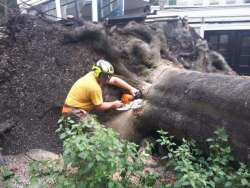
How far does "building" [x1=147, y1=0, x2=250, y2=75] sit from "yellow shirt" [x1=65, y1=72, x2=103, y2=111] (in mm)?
7012

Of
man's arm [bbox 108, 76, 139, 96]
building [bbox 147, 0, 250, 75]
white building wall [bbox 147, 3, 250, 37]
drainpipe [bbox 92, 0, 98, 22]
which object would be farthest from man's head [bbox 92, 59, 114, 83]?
drainpipe [bbox 92, 0, 98, 22]

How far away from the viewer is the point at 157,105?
518 centimetres

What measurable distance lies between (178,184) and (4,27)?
18.9ft

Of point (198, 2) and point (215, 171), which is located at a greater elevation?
point (198, 2)

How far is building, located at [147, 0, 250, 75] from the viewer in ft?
38.4

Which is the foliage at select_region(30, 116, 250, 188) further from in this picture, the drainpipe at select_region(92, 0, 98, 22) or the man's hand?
the drainpipe at select_region(92, 0, 98, 22)

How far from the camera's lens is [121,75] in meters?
6.45

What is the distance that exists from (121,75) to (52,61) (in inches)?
58.3

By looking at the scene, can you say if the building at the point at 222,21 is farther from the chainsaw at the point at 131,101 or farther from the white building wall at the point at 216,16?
the chainsaw at the point at 131,101

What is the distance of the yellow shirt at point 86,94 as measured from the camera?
491 centimetres

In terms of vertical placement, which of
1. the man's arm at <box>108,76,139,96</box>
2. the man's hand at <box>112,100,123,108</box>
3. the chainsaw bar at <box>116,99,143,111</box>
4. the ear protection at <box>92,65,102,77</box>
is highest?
the ear protection at <box>92,65,102,77</box>

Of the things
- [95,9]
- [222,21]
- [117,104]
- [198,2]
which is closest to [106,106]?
[117,104]

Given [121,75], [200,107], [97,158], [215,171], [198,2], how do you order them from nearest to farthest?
[97,158]
[215,171]
[200,107]
[121,75]
[198,2]

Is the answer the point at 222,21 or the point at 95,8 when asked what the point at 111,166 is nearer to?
the point at 95,8
